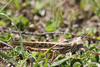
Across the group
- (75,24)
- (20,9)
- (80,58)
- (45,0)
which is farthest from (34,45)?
(45,0)

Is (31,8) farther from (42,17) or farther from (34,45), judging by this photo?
(34,45)

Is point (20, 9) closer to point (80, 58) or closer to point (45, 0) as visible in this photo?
point (45, 0)

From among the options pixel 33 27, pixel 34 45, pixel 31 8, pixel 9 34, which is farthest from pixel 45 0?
pixel 34 45

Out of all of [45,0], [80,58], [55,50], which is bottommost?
[80,58]

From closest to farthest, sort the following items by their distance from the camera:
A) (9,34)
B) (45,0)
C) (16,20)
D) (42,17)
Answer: (9,34) → (16,20) → (42,17) → (45,0)

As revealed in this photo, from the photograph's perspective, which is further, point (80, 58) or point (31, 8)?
point (31, 8)

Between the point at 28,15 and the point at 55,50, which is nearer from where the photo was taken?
the point at 55,50

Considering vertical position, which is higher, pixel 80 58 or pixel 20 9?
pixel 20 9

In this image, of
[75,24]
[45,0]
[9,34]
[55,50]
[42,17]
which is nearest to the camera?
[55,50]

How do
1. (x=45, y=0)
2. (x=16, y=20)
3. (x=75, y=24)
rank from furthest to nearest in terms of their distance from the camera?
(x=45, y=0), (x=75, y=24), (x=16, y=20)
